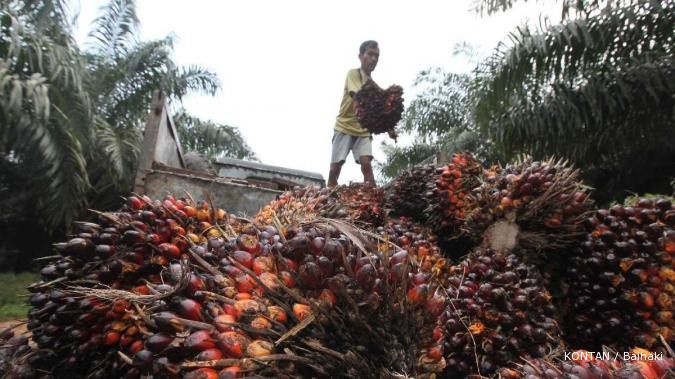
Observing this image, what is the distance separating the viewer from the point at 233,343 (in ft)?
2.60

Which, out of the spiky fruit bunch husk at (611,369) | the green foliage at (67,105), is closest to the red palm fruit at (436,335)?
the spiky fruit bunch husk at (611,369)

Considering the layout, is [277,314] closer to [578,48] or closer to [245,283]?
[245,283]

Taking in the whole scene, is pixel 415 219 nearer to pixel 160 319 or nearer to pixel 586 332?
pixel 586 332

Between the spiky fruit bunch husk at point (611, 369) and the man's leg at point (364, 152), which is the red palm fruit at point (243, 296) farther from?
the man's leg at point (364, 152)

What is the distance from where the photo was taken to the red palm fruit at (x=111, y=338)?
116 cm

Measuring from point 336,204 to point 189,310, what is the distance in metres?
1.17

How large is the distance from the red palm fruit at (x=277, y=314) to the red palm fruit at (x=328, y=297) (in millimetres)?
70

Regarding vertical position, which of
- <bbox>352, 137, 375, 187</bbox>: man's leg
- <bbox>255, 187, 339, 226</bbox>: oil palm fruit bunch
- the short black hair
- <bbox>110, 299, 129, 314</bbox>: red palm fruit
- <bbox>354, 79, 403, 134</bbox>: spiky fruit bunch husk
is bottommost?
<bbox>110, 299, 129, 314</bbox>: red palm fruit

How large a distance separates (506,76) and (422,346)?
5.03 meters

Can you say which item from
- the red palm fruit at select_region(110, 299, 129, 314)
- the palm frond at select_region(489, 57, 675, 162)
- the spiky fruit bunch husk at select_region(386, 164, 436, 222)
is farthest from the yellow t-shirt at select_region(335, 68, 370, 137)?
the red palm fruit at select_region(110, 299, 129, 314)

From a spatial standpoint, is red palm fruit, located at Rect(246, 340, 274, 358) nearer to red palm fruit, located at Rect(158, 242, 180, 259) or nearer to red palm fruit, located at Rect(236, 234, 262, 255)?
red palm fruit, located at Rect(236, 234, 262, 255)

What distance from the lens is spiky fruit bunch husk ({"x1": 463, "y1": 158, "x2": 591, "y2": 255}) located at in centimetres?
165

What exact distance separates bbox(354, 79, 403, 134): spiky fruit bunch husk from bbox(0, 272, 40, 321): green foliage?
3.86m

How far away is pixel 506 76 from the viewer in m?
5.38
